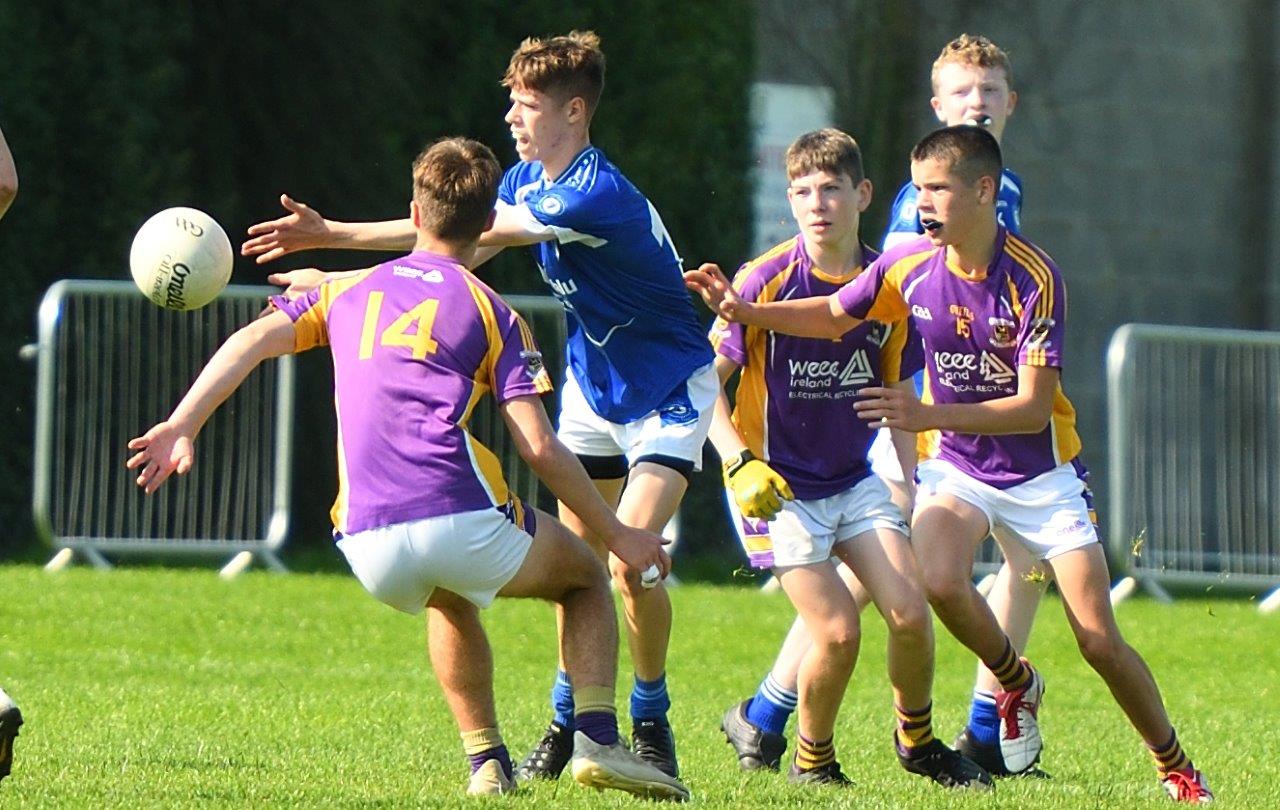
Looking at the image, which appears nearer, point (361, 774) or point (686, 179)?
point (361, 774)

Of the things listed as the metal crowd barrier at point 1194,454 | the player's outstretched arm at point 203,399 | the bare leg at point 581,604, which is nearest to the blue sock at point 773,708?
the bare leg at point 581,604

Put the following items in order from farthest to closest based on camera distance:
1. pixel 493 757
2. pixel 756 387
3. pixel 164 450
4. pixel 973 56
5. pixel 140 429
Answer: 1. pixel 140 429
2. pixel 973 56
3. pixel 756 387
4. pixel 493 757
5. pixel 164 450

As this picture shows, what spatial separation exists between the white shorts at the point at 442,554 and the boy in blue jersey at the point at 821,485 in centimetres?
97

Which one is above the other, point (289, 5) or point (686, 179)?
point (289, 5)

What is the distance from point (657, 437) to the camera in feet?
21.4

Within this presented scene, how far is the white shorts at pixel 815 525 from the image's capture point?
6266 mm

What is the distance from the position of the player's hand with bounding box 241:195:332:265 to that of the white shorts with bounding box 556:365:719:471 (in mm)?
985

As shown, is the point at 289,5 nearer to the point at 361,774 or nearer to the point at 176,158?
the point at 176,158

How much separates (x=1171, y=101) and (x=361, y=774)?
42.0ft

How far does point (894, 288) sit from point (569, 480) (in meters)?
1.50

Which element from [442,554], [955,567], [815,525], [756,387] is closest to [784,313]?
[756,387]

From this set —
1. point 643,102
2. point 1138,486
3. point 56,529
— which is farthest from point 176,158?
point 1138,486

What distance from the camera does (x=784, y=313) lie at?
249 inches

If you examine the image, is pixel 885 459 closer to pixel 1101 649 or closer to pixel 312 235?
pixel 1101 649
